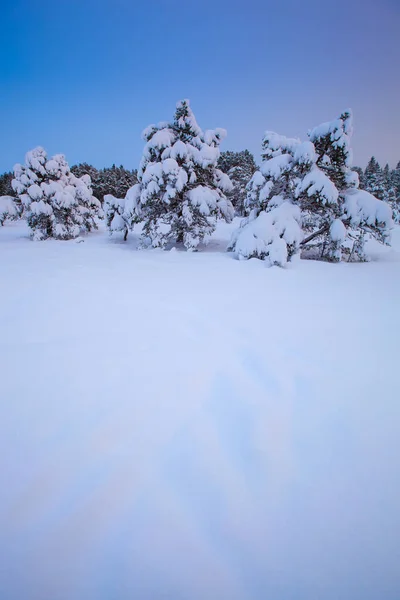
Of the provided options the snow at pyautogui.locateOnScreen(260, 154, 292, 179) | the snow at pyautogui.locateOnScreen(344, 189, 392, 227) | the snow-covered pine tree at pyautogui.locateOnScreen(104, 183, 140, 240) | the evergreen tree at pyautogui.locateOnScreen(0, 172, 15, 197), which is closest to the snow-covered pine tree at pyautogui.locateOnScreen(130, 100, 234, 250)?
the snow-covered pine tree at pyautogui.locateOnScreen(104, 183, 140, 240)

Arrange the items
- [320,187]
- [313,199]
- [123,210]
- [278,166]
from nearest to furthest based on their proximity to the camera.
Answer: [320,187]
[313,199]
[278,166]
[123,210]

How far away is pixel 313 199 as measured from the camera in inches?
264

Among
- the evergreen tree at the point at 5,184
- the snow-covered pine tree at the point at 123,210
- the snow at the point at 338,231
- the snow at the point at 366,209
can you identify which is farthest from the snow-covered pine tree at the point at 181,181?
the evergreen tree at the point at 5,184

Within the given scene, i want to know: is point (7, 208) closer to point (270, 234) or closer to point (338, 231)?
point (270, 234)

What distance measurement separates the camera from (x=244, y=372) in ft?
6.95

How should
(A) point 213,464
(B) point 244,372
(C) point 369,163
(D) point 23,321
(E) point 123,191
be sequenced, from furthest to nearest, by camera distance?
(C) point 369,163, (E) point 123,191, (D) point 23,321, (B) point 244,372, (A) point 213,464

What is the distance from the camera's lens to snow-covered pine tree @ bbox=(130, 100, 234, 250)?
25.8ft

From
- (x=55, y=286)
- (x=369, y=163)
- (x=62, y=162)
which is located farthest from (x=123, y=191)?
(x=369, y=163)

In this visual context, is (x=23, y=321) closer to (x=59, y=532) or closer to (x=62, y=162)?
(x=59, y=532)

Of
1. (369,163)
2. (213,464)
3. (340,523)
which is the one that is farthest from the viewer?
(369,163)

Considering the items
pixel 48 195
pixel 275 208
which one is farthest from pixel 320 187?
pixel 48 195

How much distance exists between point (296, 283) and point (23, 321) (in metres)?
4.21

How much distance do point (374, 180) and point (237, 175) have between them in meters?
16.6

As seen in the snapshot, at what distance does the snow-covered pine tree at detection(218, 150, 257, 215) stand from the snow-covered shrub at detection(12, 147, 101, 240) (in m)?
15.1
